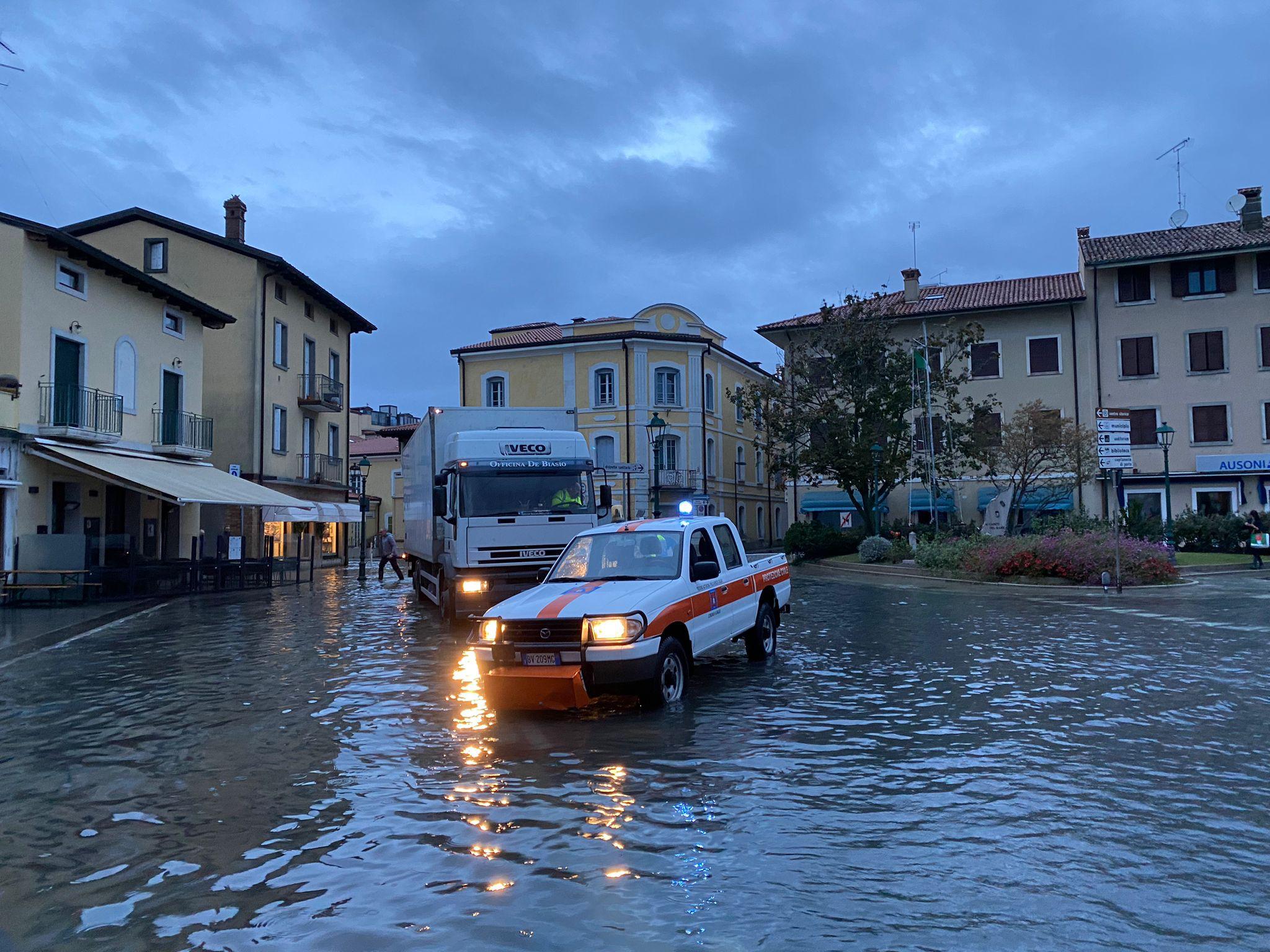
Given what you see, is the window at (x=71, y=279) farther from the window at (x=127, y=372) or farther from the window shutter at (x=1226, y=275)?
the window shutter at (x=1226, y=275)

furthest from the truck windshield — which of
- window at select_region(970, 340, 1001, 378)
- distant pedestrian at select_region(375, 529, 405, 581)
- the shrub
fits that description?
window at select_region(970, 340, 1001, 378)

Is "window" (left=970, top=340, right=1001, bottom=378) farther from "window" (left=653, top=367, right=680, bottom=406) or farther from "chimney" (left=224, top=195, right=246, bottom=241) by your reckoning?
"chimney" (left=224, top=195, right=246, bottom=241)

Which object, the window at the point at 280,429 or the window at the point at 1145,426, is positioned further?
the window at the point at 1145,426

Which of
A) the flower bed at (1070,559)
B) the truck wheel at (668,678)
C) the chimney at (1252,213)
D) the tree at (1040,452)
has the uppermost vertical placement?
the chimney at (1252,213)

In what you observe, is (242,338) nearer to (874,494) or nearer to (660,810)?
(874,494)

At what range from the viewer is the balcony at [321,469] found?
4066cm

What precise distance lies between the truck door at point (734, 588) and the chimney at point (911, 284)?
40963 millimetres

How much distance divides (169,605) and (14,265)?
8.67 m

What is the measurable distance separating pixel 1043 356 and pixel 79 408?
3815 cm

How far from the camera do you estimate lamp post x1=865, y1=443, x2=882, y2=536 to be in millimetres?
37250

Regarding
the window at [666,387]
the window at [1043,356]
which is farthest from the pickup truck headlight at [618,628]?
the window at [666,387]

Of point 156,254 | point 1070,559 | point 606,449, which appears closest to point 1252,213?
point 1070,559

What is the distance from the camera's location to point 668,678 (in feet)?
30.3

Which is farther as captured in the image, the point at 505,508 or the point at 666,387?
the point at 666,387
